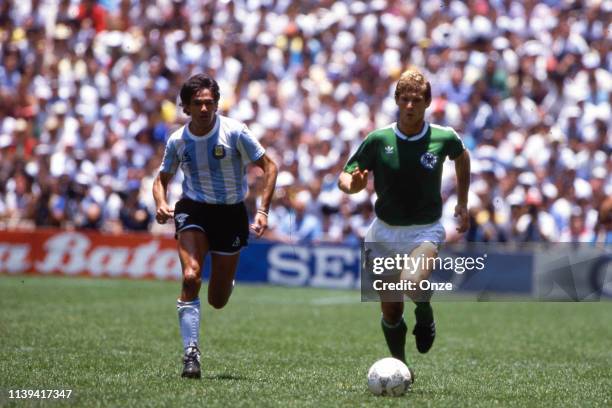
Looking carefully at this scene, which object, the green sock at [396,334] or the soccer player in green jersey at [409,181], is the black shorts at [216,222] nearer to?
the soccer player in green jersey at [409,181]

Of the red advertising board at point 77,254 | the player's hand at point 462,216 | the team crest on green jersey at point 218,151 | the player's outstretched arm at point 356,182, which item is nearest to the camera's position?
the player's outstretched arm at point 356,182

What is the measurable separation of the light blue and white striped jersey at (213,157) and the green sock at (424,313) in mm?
1744

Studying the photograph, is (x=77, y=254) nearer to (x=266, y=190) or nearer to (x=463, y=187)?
(x=266, y=190)

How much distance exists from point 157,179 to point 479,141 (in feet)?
40.3

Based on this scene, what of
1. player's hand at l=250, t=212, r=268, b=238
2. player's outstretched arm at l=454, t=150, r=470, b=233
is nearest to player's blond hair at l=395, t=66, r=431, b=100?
player's outstretched arm at l=454, t=150, r=470, b=233

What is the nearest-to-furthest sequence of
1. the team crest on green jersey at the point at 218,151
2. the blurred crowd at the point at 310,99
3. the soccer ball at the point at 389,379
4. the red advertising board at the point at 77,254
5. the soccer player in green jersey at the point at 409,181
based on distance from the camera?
the soccer ball at the point at 389,379 → the soccer player in green jersey at the point at 409,181 → the team crest on green jersey at the point at 218,151 → the blurred crowd at the point at 310,99 → the red advertising board at the point at 77,254

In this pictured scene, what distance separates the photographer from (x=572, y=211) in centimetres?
1872

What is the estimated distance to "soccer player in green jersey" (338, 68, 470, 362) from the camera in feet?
27.6

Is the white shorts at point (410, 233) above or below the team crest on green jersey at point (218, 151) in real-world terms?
below

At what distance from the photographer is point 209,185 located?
8.97 m

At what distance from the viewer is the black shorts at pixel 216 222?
29.2 feet

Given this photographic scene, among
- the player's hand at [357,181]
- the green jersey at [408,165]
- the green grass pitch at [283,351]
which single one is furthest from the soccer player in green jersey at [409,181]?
the green grass pitch at [283,351]

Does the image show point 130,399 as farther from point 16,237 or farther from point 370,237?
point 16,237

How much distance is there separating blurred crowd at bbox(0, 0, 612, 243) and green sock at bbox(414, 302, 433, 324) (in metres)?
9.76
